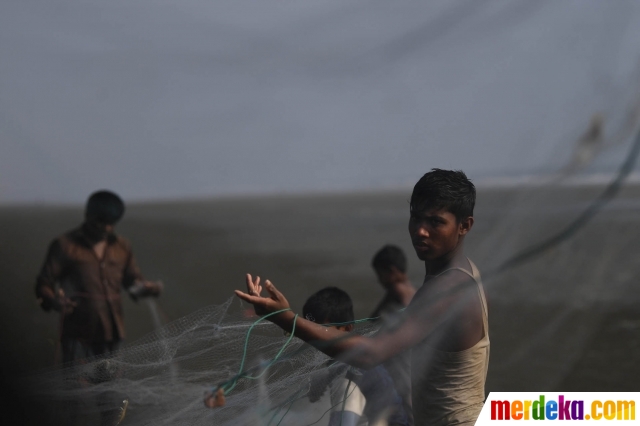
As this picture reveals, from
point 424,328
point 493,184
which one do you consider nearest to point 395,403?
point 424,328

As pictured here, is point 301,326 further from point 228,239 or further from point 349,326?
point 228,239

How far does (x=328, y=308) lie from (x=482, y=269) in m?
0.74

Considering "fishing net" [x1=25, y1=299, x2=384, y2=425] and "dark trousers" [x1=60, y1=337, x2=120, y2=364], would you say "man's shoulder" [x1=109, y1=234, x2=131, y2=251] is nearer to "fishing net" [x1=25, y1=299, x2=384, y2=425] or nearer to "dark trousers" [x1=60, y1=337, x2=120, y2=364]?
"dark trousers" [x1=60, y1=337, x2=120, y2=364]

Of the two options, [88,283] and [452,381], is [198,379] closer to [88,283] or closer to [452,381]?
[452,381]

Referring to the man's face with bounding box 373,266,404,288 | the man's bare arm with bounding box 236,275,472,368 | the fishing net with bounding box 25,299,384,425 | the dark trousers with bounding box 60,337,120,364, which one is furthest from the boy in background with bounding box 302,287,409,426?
the dark trousers with bounding box 60,337,120,364

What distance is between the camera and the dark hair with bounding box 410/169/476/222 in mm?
2076

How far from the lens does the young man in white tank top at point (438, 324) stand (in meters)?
1.95

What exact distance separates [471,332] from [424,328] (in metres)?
0.15

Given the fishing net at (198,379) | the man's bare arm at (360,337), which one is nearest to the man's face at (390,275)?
the fishing net at (198,379)

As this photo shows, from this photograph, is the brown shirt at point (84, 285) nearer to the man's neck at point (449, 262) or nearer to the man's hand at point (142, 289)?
the man's hand at point (142, 289)

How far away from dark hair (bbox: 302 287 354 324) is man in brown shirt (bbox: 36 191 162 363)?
1979 millimetres

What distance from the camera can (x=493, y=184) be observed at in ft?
8.59

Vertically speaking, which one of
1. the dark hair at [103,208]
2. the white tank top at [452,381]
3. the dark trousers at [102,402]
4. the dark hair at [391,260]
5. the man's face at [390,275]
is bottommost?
the dark trousers at [102,402]

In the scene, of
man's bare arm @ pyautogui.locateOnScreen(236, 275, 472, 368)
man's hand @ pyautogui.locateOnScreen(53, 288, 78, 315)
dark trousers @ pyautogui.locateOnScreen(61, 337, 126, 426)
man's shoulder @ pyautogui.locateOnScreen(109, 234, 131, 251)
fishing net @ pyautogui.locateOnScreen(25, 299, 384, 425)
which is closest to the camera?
man's bare arm @ pyautogui.locateOnScreen(236, 275, 472, 368)
